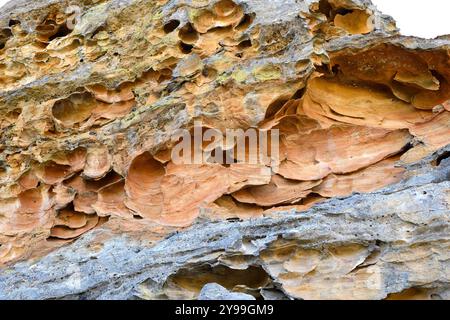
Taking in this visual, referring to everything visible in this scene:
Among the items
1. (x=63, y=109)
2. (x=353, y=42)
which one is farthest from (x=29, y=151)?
(x=353, y=42)

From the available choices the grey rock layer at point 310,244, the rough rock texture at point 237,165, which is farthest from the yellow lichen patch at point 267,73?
the grey rock layer at point 310,244

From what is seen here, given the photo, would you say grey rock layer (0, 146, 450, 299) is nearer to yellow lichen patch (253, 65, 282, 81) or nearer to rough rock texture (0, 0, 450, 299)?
rough rock texture (0, 0, 450, 299)

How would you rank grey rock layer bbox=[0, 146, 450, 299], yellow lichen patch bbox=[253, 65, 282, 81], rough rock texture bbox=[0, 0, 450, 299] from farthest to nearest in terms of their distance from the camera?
yellow lichen patch bbox=[253, 65, 282, 81] < rough rock texture bbox=[0, 0, 450, 299] < grey rock layer bbox=[0, 146, 450, 299]

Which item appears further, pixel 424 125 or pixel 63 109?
pixel 63 109

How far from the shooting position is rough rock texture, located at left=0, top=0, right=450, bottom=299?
8445 millimetres

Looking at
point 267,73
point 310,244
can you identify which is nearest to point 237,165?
point 267,73

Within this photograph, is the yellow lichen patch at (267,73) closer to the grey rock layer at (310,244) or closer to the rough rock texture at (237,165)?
the rough rock texture at (237,165)

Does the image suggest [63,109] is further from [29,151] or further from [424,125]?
[424,125]

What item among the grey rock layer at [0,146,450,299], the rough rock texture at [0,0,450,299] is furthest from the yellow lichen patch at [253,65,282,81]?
the grey rock layer at [0,146,450,299]

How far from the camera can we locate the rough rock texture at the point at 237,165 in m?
8.45

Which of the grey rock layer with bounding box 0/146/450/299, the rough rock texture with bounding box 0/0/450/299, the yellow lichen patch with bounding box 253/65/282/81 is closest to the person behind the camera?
the grey rock layer with bounding box 0/146/450/299

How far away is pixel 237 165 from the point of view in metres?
11.3

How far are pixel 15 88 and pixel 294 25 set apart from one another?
23.4 ft

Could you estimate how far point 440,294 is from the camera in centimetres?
780
